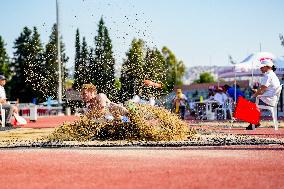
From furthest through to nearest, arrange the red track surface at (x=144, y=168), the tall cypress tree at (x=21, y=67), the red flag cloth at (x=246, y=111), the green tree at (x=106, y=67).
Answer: the tall cypress tree at (x=21, y=67), the green tree at (x=106, y=67), the red flag cloth at (x=246, y=111), the red track surface at (x=144, y=168)

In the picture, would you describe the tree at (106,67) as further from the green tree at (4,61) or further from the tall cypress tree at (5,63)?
the green tree at (4,61)

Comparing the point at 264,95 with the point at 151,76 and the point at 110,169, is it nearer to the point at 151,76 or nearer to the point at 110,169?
the point at 151,76

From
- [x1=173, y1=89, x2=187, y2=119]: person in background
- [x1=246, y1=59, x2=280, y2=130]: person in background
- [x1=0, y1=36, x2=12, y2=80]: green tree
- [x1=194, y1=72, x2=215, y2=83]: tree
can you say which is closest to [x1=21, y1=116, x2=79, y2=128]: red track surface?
[x1=173, y1=89, x2=187, y2=119]: person in background

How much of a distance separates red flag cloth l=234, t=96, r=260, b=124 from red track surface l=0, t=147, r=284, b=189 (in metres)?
4.22

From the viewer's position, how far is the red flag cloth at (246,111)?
43.6ft

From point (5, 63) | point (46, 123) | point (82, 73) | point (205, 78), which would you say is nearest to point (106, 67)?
point (82, 73)

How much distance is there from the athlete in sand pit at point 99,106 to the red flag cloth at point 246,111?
3089 millimetres

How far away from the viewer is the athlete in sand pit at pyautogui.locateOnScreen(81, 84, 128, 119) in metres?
11.9

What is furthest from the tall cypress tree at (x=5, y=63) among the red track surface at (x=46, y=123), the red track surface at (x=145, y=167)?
the red track surface at (x=145, y=167)

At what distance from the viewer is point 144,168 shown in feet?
22.0

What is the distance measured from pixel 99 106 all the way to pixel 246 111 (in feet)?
13.0

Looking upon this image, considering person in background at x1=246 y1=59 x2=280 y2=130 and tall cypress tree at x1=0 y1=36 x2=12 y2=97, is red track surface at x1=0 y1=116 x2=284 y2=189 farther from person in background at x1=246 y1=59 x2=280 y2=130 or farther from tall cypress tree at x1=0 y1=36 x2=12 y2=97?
tall cypress tree at x1=0 y1=36 x2=12 y2=97


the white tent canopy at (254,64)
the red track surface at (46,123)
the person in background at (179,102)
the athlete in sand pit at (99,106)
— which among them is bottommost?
the red track surface at (46,123)

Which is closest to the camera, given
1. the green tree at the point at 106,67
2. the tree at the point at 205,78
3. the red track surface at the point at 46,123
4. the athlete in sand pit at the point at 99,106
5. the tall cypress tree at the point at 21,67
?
the athlete in sand pit at the point at 99,106
